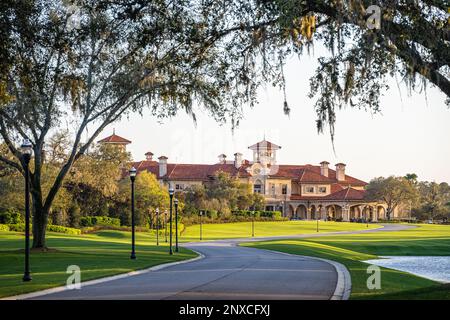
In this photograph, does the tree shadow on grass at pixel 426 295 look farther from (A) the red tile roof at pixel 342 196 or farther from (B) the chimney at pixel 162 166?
(A) the red tile roof at pixel 342 196

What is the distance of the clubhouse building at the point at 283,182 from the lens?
101 m

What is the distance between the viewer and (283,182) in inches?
4168

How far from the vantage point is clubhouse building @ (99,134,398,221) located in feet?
330

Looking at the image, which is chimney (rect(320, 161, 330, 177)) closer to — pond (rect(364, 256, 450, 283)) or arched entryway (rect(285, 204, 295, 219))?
arched entryway (rect(285, 204, 295, 219))

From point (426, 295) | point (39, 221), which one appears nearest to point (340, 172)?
point (39, 221)

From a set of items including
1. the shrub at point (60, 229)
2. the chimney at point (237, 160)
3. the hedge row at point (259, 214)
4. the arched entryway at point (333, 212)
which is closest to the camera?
the shrub at point (60, 229)

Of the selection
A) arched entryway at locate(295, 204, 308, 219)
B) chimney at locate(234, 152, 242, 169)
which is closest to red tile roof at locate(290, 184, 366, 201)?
arched entryway at locate(295, 204, 308, 219)

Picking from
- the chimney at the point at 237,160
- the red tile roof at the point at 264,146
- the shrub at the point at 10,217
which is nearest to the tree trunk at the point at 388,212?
the red tile roof at the point at 264,146

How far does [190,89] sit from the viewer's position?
68.0 ft

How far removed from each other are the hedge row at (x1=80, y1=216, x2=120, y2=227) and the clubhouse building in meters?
30.3

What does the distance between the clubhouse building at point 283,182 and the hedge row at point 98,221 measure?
30278 millimetres

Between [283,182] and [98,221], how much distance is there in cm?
4521

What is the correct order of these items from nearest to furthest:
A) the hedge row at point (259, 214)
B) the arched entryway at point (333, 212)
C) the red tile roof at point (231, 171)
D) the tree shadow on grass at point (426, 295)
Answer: the tree shadow on grass at point (426, 295) < the hedge row at point (259, 214) < the red tile roof at point (231, 171) < the arched entryway at point (333, 212)

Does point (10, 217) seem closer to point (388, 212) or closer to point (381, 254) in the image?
point (381, 254)
